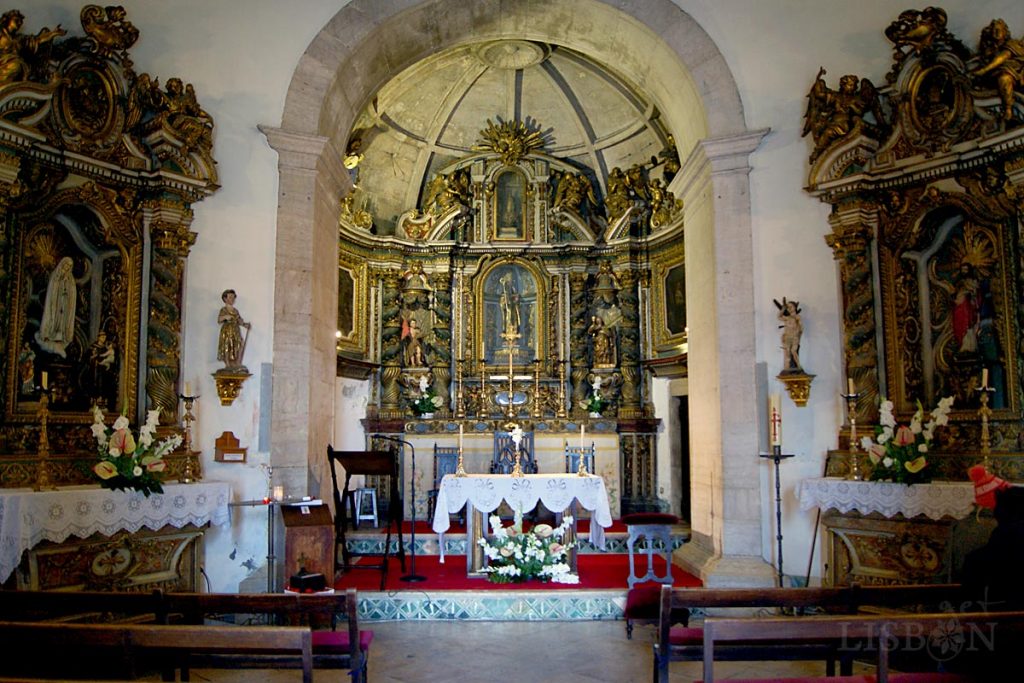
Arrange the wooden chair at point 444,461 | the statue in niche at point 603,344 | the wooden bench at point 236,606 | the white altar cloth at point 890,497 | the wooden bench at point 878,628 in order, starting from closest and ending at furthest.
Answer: the wooden bench at point 878,628 → the wooden bench at point 236,606 → the white altar cloth at point 890,497 → the wooden chair at point 444,461 → the statue in niche at point 603,344

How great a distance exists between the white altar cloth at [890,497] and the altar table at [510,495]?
212 cm

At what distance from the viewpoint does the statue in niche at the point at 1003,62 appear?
6.78 metres

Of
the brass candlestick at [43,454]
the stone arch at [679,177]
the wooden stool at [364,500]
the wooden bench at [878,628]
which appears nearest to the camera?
the wooden bench at [878,628]

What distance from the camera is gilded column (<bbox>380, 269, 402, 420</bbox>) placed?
44.4 ft

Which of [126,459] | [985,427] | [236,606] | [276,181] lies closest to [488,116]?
[276,181]

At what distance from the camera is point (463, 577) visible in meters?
8.35

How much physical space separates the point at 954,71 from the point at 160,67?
775 centimetres

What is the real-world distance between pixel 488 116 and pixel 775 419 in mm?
8815

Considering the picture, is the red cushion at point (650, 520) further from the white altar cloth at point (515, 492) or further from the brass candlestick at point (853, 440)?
the brass candlestick at point (853, 440)

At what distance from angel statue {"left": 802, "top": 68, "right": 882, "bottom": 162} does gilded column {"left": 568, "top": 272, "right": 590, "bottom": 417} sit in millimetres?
6285

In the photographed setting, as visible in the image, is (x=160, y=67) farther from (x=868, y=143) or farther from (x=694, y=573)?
(x=694, y=573)

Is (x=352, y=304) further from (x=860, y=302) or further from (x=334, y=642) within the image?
(x=334, y=642)

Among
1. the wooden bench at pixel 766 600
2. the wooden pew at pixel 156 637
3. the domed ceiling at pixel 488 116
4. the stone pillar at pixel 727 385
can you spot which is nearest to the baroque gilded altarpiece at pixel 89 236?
the wooden pew at pixel 156 637

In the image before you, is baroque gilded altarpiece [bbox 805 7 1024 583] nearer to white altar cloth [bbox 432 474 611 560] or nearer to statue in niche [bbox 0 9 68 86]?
white altar cloth [bbox 432 474 611 560]
